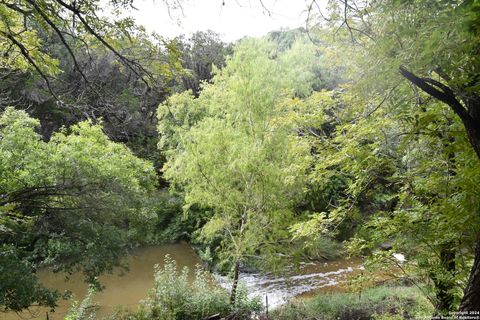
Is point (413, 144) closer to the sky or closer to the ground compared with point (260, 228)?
closer to the sky

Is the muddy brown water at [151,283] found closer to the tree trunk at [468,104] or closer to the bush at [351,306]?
the bush at [351,306]

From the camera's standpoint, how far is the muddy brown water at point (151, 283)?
11023mm

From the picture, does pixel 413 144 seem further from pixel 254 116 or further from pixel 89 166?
pixel 89 166

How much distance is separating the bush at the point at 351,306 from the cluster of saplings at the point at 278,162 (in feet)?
0.18

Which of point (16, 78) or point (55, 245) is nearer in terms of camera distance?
point (55, 245)

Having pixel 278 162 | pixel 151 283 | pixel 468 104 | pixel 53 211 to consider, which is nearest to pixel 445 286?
pixel 468 104

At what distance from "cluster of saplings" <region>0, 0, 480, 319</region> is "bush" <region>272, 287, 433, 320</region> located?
6 cm

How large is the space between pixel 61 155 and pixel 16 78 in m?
8.28

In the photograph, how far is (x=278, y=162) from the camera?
8.69 metres

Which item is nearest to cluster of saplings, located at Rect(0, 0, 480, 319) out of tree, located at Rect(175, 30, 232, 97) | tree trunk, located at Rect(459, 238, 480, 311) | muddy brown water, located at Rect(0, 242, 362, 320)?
tree trunk, located at Rect(459, 238, 480, 311)

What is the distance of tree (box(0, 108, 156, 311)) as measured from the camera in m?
5.66

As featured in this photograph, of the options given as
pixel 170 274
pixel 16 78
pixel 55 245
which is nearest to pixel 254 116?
pixel 170 274

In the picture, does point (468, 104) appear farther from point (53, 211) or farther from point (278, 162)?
point (53, 211)

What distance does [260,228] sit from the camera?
28.2 feet
